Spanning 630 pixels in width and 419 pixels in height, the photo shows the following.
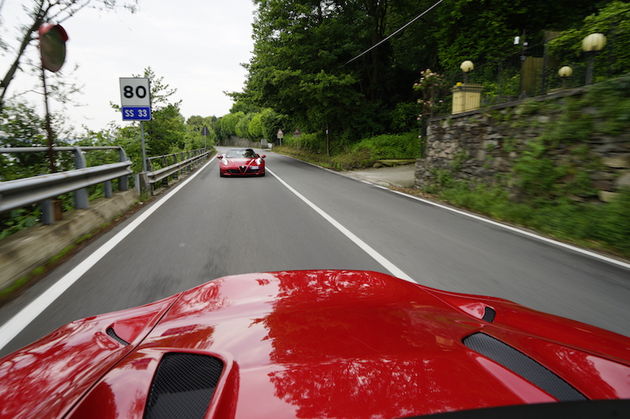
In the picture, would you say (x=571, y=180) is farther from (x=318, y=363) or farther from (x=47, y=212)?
(x=47, y=212)

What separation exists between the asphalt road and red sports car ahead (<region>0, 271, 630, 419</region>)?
1.82m

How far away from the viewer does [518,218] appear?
7.40 m

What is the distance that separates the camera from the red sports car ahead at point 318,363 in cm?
95

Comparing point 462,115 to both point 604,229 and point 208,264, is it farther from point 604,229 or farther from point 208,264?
point 208,264

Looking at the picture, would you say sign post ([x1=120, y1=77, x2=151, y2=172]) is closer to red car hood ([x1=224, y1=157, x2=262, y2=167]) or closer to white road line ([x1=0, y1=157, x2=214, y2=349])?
white road line ([x1=0, y1=157, x2=214, y2=349])

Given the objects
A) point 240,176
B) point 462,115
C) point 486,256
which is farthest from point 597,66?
point 240,176

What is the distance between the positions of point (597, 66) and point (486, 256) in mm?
4826

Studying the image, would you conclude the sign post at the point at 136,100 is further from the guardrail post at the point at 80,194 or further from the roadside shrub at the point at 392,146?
the roadside shrub at the point at 392,146

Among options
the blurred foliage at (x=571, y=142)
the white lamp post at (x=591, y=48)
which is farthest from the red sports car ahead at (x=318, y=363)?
the white lamp post at (x=591, y=48)

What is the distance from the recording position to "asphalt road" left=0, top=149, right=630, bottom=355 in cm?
342

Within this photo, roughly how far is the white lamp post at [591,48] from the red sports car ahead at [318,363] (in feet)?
23.8

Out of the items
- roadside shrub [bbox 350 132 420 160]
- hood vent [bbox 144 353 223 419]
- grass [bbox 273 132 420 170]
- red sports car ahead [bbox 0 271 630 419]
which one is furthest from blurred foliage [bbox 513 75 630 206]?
roadside shrub [bbox 350 132 420 160]

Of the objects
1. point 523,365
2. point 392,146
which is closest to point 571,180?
point 523,365

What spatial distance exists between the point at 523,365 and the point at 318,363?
681 millimetres
